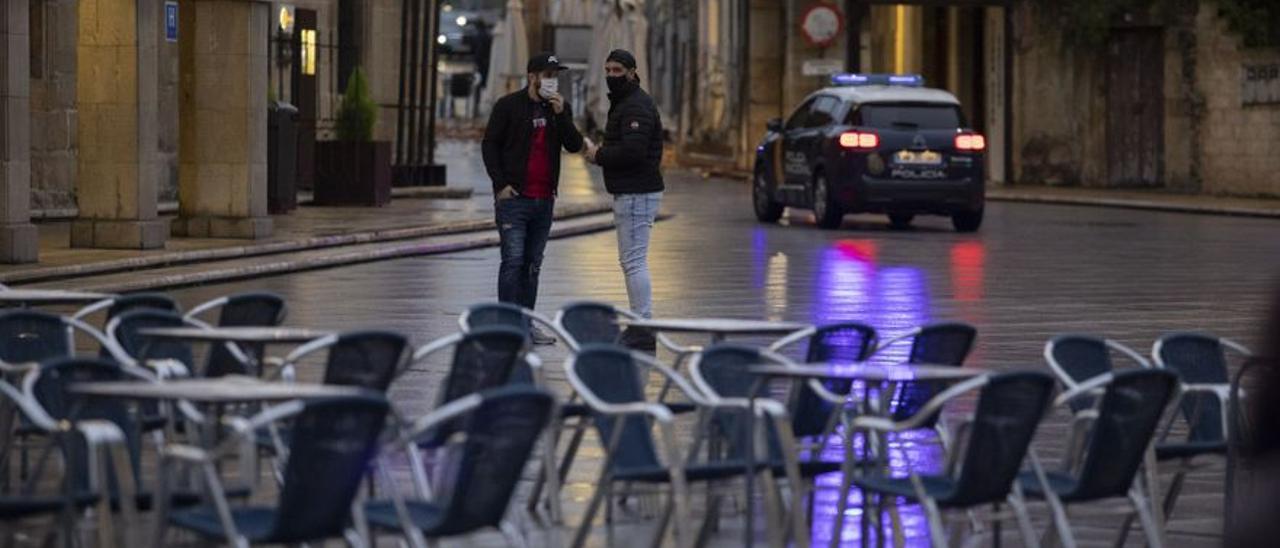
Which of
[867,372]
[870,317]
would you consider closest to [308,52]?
[870,317]

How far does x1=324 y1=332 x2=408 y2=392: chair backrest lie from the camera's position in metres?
9.02

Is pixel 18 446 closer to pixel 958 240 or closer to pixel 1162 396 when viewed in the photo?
pixel 1162 396

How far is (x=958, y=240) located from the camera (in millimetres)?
30844

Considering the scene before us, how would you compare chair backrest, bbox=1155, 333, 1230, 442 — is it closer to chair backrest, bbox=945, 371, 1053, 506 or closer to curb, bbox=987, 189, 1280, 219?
chair backrest, bbox=945, 371, 1053, 506

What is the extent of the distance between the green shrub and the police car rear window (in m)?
6.11

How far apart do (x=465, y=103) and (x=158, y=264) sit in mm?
79115

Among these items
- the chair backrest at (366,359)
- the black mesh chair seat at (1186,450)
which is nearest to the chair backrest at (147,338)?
the chair backrest at (366,359)

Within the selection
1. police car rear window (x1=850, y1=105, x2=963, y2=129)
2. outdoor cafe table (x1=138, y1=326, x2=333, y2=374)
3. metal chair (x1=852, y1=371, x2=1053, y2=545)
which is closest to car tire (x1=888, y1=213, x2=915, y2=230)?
police car rear window (x1=850, y1=105, x2=963, y2=129)

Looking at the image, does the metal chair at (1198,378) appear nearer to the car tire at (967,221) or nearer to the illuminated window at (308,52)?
the car tire at (967,221)

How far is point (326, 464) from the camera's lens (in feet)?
22.7

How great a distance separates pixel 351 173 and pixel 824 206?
6085 mm

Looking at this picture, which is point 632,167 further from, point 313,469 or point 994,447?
point 313,469

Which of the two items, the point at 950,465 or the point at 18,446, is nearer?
the point at 950,465

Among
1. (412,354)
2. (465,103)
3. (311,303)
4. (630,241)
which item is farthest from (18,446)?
(465,103)
